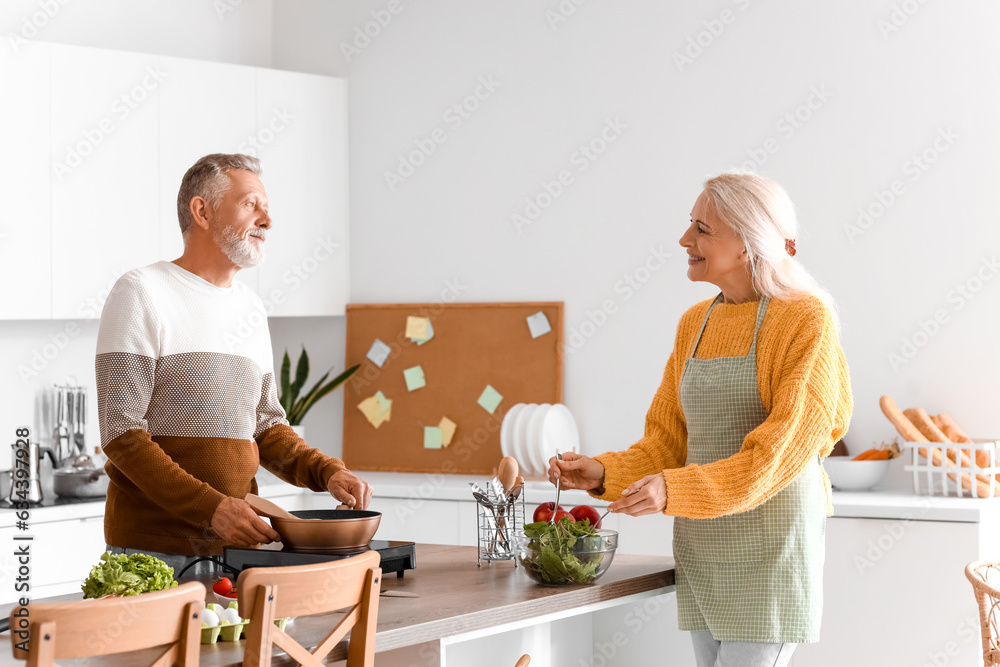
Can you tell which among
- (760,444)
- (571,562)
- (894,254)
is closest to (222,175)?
→ (571,562)

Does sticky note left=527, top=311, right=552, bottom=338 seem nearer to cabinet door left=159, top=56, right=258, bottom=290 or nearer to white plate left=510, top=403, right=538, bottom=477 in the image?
white plate left=510, top=403, right=538, bottom=477

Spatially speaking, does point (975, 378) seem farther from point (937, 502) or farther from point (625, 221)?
point (625, 221)

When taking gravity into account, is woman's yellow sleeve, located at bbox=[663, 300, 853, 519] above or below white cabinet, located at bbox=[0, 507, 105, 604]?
above

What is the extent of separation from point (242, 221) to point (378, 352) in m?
2.16

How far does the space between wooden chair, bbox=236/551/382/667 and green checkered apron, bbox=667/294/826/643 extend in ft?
2.23

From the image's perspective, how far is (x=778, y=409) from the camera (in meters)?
2.09

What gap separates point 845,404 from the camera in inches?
85.5

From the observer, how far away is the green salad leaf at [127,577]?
1.79 meters

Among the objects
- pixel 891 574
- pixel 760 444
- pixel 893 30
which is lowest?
pixel 891 574

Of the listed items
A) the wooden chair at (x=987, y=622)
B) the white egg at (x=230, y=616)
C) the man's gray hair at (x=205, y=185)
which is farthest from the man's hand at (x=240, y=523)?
the wooden chair at (x=987, y=622)

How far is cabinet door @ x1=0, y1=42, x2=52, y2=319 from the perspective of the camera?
12.4ft

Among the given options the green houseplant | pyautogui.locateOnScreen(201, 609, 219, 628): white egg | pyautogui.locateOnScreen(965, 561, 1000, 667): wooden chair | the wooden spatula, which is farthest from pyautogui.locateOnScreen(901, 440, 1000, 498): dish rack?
pyautogui.locateOnScreen(201, 609, 219, 628): white egg

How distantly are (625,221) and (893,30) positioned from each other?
1074 millimetres

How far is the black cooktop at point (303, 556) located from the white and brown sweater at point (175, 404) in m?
0.10
